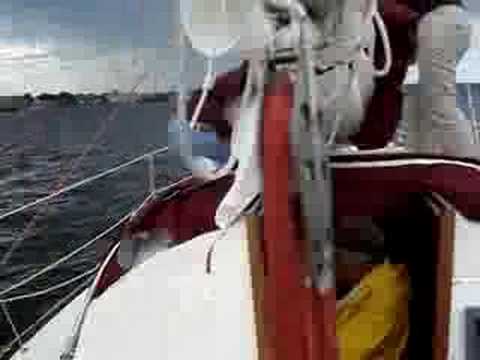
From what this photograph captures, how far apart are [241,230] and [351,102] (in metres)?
0.35

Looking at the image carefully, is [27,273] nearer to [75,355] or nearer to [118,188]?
[118,188]

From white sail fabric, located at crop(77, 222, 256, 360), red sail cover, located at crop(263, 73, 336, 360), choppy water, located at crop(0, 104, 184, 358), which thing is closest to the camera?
red sail cover, located at crop(263, 73, 336, 360)

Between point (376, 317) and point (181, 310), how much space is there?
401 millimetres

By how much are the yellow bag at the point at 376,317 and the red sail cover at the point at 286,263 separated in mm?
177

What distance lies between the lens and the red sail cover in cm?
166

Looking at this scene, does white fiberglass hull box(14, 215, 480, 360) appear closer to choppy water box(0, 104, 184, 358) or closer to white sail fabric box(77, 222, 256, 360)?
white sail fabric box(77, 222, 256, 360)

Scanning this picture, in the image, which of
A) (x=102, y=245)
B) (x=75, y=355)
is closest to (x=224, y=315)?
(x=75, y=355)

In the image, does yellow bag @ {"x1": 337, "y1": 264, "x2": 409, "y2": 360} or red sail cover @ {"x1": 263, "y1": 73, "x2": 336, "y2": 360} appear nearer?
red sail cover @ {"x1": 263, "y1": 73, "x2": 336, "y2": 360}

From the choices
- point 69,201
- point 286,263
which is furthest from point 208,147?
point 69,201

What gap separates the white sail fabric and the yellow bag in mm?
211

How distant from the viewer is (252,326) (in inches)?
71.1

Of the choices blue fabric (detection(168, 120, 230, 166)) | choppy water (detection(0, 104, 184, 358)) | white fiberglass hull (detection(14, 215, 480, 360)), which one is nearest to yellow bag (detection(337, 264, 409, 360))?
white fiberglass hull (detection(14, 215, 480, 360))

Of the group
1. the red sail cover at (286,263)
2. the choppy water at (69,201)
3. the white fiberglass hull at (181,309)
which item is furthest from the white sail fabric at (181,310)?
the choppy water at (69,201)

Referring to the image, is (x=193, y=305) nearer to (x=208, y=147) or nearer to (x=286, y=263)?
(x=286, y=263)
